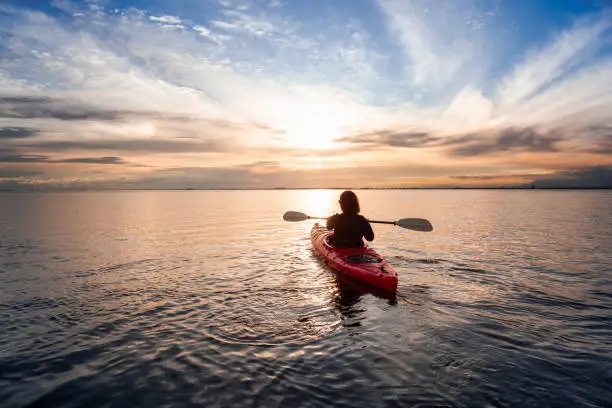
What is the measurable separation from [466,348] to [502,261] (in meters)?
10.1

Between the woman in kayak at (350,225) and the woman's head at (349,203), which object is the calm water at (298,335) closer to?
the woman in kayak at (350,225)

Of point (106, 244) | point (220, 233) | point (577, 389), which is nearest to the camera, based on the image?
point (577, 389)

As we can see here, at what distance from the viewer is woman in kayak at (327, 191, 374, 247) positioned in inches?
468

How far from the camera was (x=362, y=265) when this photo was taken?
10766 millimetres

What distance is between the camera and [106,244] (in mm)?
19234

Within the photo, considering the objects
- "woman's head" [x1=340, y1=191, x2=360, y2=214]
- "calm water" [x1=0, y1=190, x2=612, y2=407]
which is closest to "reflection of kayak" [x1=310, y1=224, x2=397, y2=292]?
"calm water" [x1=0, y1=190, x2=612, y2=407]

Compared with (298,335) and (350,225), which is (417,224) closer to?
(350,225)

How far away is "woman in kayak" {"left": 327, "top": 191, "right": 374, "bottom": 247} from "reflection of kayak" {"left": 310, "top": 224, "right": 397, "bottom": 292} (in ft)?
1.02

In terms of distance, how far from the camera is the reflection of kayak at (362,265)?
9.66 metres

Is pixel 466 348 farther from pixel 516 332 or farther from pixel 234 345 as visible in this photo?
pixel 234 345

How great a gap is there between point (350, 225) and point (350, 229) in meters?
0.16

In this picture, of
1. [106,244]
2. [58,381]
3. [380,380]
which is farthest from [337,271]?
[106,244]

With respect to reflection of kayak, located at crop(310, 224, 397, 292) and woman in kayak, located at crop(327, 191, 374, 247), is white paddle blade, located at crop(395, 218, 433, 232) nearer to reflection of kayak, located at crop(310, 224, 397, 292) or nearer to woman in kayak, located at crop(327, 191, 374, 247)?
woman in kayak, located at crop(327, 191, 374, 247)

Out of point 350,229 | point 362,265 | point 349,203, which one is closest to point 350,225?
point 350,229
